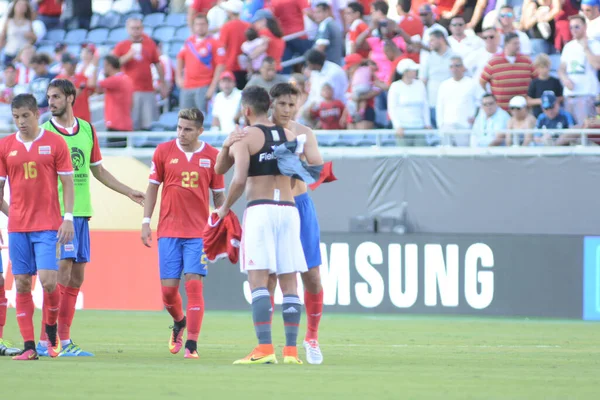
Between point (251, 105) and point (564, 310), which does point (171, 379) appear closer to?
point (251, 105)

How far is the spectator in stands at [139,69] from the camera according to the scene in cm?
1959

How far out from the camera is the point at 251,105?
946cm

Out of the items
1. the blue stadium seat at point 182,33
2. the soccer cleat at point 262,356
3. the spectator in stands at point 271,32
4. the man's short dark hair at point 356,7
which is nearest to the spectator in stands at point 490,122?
the man's short dark hair at point 356,7

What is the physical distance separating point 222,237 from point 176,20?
14110 millimetres

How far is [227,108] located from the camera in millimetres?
18625

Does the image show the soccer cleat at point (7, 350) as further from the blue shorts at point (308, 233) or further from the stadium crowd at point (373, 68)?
the stadium crowd at point (373, 68)

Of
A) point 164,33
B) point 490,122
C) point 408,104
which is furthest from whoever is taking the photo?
point 164,33

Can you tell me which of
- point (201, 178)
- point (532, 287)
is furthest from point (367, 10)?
point (201, 178)

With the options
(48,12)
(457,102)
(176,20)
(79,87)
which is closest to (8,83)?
(79,87)

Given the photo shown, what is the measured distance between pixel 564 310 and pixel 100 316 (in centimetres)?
665

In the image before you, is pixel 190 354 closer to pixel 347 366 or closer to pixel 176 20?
pixel 347 366

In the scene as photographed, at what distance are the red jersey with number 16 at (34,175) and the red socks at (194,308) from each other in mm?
1392

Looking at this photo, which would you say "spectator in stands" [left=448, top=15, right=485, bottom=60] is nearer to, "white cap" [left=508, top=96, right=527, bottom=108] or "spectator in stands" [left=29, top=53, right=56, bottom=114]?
"white cap" [left=508, top=96, right=527, bottom=108]

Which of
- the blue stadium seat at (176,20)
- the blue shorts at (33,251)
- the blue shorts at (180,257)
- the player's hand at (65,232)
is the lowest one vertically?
the blue shorts at (180,257)
